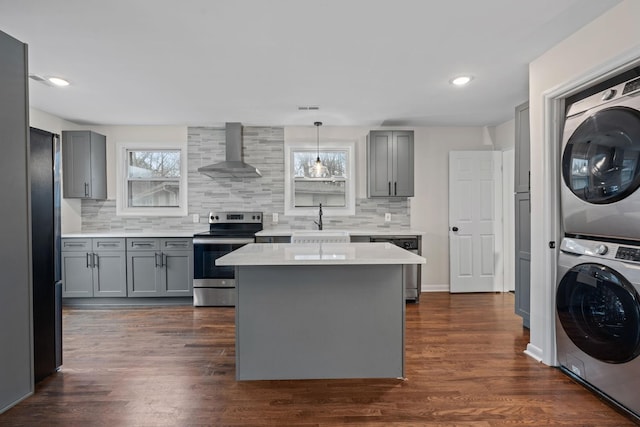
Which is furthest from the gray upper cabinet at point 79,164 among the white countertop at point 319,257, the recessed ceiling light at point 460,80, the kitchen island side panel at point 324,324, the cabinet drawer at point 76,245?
the recessed ceiling light at point 460,80

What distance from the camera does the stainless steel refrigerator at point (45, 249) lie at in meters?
2.16

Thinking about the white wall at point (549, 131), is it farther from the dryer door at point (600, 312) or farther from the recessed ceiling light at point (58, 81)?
the recessed ceiling light at point (58, 81)

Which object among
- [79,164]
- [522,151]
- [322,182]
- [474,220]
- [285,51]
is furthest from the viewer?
[322,182]

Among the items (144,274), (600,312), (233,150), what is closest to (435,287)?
(600,312)

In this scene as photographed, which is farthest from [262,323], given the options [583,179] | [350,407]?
[583,179]

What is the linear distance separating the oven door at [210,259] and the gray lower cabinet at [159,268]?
113mm

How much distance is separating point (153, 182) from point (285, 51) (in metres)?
3.12

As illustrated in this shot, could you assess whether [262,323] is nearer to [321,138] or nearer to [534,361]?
[534,361]

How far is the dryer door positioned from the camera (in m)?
1.74

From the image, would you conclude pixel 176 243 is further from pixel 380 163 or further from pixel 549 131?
pixel 549 131

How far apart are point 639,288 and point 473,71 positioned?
6.55 ft

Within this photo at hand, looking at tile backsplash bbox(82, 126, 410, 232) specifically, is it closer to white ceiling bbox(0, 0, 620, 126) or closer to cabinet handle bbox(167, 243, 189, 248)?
cabinet handle bbox(167, 243, 189, 248)

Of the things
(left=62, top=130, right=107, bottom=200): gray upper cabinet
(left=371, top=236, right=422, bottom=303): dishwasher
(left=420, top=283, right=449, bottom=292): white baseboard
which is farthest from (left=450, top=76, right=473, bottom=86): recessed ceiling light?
(left=62, top=130, right=107, bottom=200): gray upper cabinet

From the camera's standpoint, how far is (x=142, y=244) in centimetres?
397
